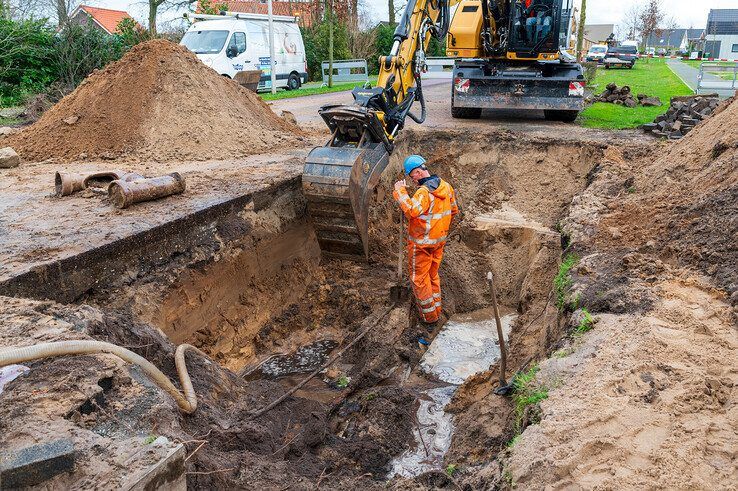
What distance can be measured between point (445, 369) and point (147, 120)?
603cm

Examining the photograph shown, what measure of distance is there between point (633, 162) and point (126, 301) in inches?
290

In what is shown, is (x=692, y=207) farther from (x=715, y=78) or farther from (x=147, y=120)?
(x=715, y=78)

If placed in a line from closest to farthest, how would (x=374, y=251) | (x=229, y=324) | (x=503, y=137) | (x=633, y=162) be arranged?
1. (x=229, y=324)
2. (x=374, y=251)
3. (x=633, y=162)
4. (x=503, y=137)

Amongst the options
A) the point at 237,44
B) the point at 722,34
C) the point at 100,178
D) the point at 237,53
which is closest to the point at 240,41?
the point at 237,44

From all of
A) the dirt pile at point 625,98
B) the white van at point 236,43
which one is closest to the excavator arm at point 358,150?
the dirt pile at point 625,98

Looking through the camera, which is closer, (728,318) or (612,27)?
(728,318)

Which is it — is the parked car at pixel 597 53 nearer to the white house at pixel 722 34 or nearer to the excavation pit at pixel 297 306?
the white house at pixel 722 34

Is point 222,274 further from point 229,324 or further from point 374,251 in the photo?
point 374,251

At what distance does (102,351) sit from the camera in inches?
130

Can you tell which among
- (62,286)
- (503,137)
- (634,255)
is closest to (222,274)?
(62,286)

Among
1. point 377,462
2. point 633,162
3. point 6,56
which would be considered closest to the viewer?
point 377,462

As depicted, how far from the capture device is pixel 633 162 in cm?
870

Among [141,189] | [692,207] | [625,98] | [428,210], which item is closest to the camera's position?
[692,207]

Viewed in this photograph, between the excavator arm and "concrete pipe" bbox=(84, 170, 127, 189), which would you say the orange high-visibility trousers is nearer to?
the excavator arm
